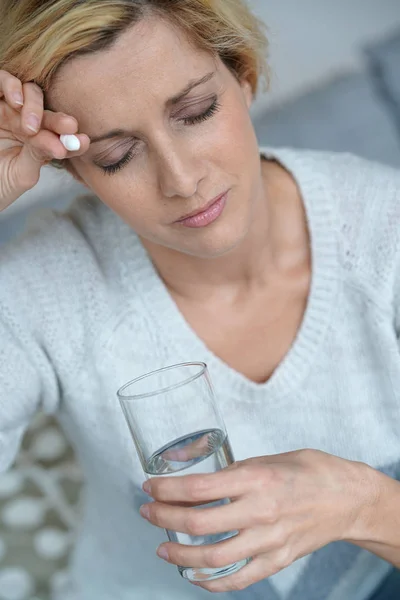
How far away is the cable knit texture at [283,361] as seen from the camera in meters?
1.53

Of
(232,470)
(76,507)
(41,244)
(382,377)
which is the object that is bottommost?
(76,507)

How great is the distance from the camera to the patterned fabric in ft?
6.28

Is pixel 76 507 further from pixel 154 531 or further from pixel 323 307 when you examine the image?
pixel 323 307

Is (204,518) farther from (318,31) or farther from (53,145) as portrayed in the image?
(318,31)

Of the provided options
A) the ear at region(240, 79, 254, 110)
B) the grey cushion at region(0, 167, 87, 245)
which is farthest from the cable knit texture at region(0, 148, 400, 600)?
the grey cushion at region(0, 167, 87, 245)

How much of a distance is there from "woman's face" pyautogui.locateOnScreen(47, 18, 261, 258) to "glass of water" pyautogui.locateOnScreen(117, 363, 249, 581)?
1.22 ft

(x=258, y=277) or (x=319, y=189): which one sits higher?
(x=319, y=189)

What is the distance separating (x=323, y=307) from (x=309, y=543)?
0.57m

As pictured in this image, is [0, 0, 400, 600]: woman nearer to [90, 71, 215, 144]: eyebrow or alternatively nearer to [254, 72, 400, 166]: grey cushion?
[90, 71, 215, 144]: eyebrow

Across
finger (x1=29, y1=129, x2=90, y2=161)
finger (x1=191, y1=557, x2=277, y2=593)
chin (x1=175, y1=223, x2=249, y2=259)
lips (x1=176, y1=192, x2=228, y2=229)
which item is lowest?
finger (x1=191, y1=557, x2=277, y2=593)

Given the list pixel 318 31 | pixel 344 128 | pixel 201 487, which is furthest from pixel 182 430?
pixel 318 31

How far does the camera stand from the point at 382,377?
153 cm

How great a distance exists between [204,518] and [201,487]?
37 mm

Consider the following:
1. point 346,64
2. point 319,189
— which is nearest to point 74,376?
point 319,189
